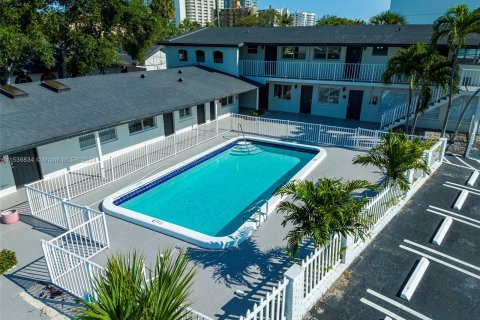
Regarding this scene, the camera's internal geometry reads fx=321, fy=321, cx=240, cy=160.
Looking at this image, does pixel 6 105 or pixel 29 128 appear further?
pixel 6 105

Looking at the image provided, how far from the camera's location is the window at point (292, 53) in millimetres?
24391

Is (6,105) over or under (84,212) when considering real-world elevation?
over

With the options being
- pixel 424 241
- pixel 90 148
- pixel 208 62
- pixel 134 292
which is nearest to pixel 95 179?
pixel 90 148

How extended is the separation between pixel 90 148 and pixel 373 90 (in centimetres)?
1839

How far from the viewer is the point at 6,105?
42.0 feet

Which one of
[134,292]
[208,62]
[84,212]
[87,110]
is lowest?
[84,212]

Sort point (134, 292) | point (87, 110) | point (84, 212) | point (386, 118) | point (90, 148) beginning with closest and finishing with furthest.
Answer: point (134, 292) → point (84, 212) → point (87, 110) → point (90, 148) → point (386, 118)

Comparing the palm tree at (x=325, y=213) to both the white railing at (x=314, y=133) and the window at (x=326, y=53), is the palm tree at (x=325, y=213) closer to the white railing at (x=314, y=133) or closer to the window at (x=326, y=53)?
the white railing at (x=314, y=133)

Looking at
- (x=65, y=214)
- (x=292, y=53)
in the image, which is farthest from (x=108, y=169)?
(x=292, y=53)

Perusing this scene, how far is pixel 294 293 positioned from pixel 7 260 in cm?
788

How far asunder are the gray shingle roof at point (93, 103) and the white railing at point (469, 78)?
13.2 m

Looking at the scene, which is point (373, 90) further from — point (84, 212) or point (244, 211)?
point (84, 212)

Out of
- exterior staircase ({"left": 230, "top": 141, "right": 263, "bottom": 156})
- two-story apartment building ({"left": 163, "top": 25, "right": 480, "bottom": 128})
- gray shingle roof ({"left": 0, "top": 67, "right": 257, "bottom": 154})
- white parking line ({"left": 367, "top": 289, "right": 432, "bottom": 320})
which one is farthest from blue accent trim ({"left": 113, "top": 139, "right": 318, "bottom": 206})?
white parking line ({"left": 367, "top": 289, "right": 432, "bottom": 320})

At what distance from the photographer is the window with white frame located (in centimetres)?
2432
